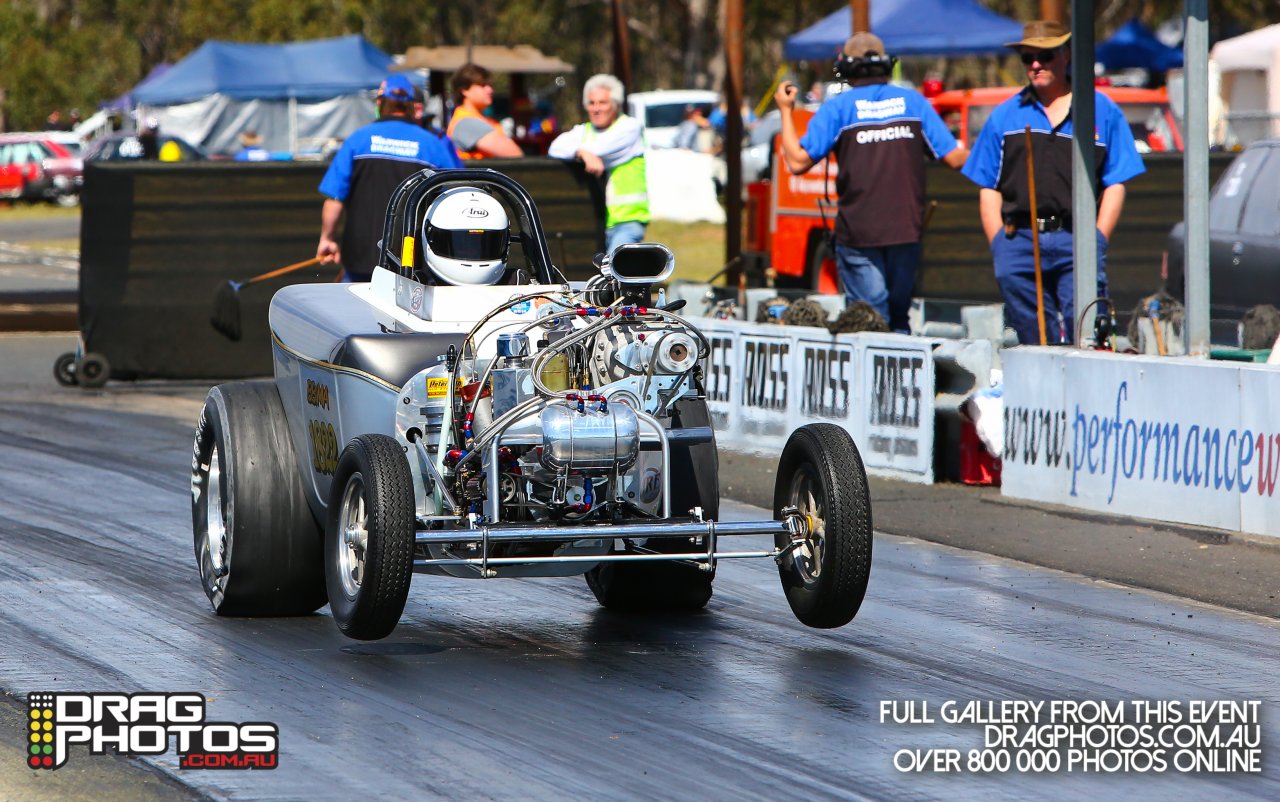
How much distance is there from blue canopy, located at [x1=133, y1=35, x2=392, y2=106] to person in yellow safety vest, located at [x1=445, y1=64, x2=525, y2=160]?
1337 inches

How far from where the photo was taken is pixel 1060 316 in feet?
36.9

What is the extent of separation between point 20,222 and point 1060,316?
136ft

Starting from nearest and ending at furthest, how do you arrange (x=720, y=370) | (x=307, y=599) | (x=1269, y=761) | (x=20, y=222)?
(x=1269, y=761) → (x=307, y=599) → (x=720, y=370) → (x=20, y=222)

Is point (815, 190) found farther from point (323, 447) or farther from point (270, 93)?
point (270, 93)

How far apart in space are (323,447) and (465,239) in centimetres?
94

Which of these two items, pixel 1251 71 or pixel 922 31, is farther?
pixel 922 31

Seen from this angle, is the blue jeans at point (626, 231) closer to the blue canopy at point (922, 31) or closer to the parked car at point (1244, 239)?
the parked car at point (1244, 239)

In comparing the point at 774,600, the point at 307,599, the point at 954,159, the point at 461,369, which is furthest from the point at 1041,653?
the point at 954,159

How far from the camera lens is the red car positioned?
5578cm

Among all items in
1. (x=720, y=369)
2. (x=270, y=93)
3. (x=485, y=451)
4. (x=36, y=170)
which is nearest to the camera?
(x=485, y=451)

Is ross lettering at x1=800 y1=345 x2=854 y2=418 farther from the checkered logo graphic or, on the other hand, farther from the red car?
the red car

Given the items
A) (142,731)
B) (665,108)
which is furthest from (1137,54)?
(142,731)

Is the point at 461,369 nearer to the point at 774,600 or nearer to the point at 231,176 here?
the point at 774,600

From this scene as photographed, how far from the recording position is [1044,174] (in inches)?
437
